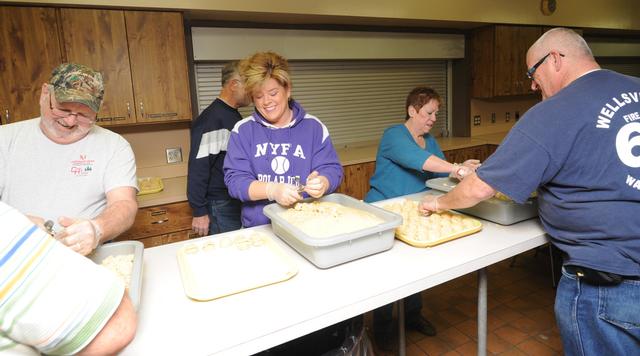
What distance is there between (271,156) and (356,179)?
1966 millimetres

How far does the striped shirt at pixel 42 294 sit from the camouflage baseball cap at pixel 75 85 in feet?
2.99

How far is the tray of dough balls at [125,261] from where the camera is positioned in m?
1.03

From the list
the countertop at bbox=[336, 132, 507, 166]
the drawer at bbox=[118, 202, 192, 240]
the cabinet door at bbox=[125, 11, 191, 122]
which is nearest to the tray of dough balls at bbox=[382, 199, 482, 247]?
the drawer at bbox=[118, 202, 192, 240]

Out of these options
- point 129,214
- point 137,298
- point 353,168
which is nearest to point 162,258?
point 129,214

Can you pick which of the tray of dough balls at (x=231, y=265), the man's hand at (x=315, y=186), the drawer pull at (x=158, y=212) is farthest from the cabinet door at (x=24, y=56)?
the man's hand at (x=315, y=186)

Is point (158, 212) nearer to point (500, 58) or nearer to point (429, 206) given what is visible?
point (429, 206)

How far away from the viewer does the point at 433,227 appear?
1.49m

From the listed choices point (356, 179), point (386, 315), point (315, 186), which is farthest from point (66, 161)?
point (356, 179)

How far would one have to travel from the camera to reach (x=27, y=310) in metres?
0.56

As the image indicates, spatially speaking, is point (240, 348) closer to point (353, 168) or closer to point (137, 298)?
point (137, 298)

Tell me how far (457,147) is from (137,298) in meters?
3.74

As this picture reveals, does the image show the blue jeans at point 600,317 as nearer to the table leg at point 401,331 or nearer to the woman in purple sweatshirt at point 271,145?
the table leg at point 401,331

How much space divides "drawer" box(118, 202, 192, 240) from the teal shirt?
137 cm

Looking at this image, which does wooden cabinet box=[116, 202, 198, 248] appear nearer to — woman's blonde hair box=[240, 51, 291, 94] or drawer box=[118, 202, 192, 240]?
drawer box=[118, 202, 192, 240]
